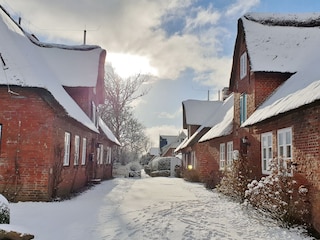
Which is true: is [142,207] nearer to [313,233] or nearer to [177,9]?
[313,233]

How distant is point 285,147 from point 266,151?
190 cm

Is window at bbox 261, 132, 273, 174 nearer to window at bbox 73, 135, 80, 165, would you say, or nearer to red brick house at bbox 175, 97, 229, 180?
window at bbox 73, 135, 80, 165

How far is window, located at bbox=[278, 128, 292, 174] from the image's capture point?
9570 mm

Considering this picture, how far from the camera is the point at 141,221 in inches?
340

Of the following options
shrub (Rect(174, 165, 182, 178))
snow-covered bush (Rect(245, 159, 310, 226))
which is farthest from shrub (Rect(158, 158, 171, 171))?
snow-covered bush (Rect(245, 159, 310, 226))

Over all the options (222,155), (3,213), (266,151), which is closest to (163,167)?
(222,155)

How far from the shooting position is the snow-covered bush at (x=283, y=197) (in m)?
8.33

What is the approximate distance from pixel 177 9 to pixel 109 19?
2789 mm

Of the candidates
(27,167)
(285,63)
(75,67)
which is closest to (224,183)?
(285,63)

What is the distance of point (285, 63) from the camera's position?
43.0 feet

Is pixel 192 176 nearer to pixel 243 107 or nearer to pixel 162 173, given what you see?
pixel 162 173

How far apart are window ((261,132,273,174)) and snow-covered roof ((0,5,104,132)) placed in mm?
6960

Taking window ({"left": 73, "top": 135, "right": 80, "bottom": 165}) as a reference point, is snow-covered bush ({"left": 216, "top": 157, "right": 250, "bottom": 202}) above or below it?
below

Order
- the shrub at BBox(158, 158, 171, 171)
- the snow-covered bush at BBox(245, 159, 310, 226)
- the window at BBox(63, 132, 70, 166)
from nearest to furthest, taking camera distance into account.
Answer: the snow-covered bush at BBox(245, 159, 310, 226)
the window at BBox(63, 132, 70, 166)
the shrub at BBox(158, 158, 171, 171)
